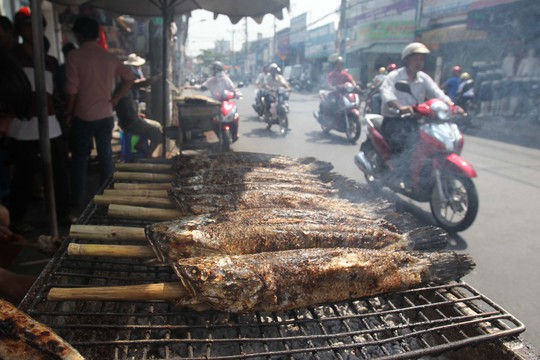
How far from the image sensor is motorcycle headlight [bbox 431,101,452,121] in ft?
15.9

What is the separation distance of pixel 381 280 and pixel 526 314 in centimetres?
221

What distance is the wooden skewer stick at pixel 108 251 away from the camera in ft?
5.89

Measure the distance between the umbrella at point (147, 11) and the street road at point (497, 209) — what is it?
11.2 feet

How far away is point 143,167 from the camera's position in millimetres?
3361

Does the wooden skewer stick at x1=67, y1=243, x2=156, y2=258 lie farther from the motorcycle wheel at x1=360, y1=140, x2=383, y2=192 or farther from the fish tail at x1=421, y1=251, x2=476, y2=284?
the motorcycle wheel at x1=360, y1=140, x2=383, y2=192

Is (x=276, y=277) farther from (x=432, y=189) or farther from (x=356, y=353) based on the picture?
(x=432, y=189)

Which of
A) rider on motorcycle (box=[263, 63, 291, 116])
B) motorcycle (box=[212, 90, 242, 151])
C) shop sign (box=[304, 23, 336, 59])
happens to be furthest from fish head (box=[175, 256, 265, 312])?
shop sign (box=[304, 23, 336, 59])

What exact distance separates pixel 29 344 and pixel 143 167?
2287mm

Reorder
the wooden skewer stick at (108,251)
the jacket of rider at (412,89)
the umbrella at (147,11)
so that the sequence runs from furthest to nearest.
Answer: the jacket of rider at (412,89)
the umbrella at (147,11)
the wooden skewer stick at (108,251)

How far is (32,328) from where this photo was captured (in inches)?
48.7

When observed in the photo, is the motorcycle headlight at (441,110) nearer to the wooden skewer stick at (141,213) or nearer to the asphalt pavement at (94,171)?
the wooden skewer stick at (141,213)

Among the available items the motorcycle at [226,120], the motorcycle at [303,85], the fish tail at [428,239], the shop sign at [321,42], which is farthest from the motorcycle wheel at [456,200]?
the shop sign at [321,42]

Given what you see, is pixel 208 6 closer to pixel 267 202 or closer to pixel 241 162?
pixel 241 162

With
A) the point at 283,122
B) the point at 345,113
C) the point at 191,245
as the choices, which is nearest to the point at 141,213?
the point at 191,245
